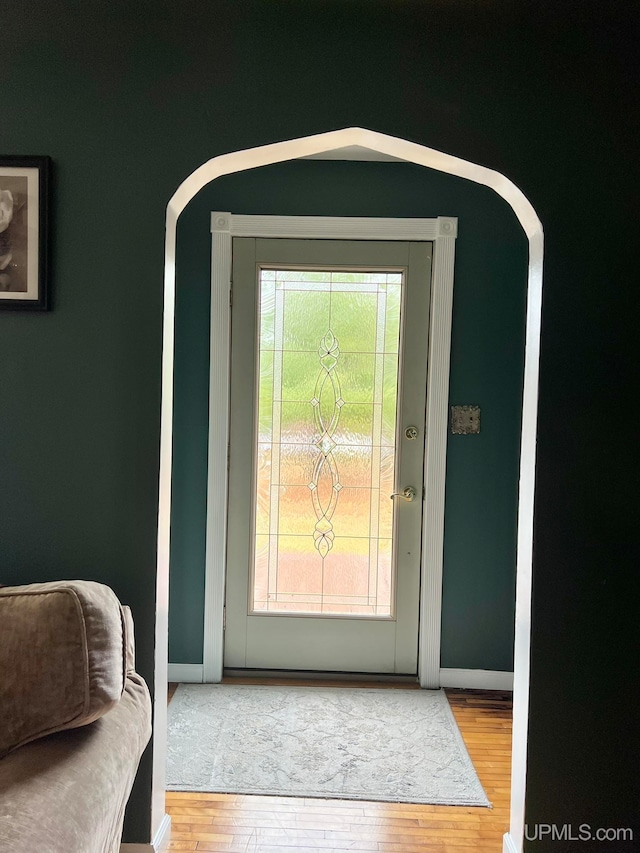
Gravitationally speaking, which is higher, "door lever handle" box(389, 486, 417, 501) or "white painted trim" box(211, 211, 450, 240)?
"white painted trim" box(211, 211, 450, 240)

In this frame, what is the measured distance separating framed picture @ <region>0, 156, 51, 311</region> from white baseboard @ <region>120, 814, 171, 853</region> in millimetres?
1581

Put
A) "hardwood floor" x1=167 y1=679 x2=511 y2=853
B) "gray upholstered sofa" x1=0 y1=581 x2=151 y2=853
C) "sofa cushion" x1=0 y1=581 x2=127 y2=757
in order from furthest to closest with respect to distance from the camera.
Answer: "hardwood floor" x1=167 y1=679 x2=511 y2=853, "sofa cushion" x1=0 y1=581 x2=127 y2=757, "gray upholstered sofa" x1=0 y1=581 x2=151 y2=853

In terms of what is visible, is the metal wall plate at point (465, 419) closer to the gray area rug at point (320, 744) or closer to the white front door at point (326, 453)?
the white front door at point (326, 453)

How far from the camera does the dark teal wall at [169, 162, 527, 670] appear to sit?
124 inches

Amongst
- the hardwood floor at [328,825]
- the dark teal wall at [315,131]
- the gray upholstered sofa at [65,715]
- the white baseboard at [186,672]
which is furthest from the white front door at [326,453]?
the gray upholstered sofa at [65,715]

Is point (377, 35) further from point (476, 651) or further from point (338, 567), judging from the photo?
point (476, 651)

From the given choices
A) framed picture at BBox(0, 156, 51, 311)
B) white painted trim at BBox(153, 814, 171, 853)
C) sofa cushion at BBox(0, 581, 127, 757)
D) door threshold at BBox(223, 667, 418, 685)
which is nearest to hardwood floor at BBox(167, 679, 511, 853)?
white painted trim at BBox(153, 814, 171, 853)

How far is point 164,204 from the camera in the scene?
186 cm

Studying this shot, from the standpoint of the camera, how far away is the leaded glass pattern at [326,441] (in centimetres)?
318

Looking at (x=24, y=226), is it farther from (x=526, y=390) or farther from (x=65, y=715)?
(x=526, y=390)

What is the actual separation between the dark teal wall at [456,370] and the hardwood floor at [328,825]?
96 cm

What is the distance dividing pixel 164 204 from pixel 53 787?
1.45m

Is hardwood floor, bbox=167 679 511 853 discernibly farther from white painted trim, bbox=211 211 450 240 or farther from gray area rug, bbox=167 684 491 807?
white painted trim, bbox=211 211 450 240

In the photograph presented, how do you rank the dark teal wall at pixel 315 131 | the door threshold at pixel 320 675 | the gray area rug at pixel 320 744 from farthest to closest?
the door threshold at pixel 320 675 < the gray area rug at pixel 320 744 < the dark teal wall at pixel 315 131
